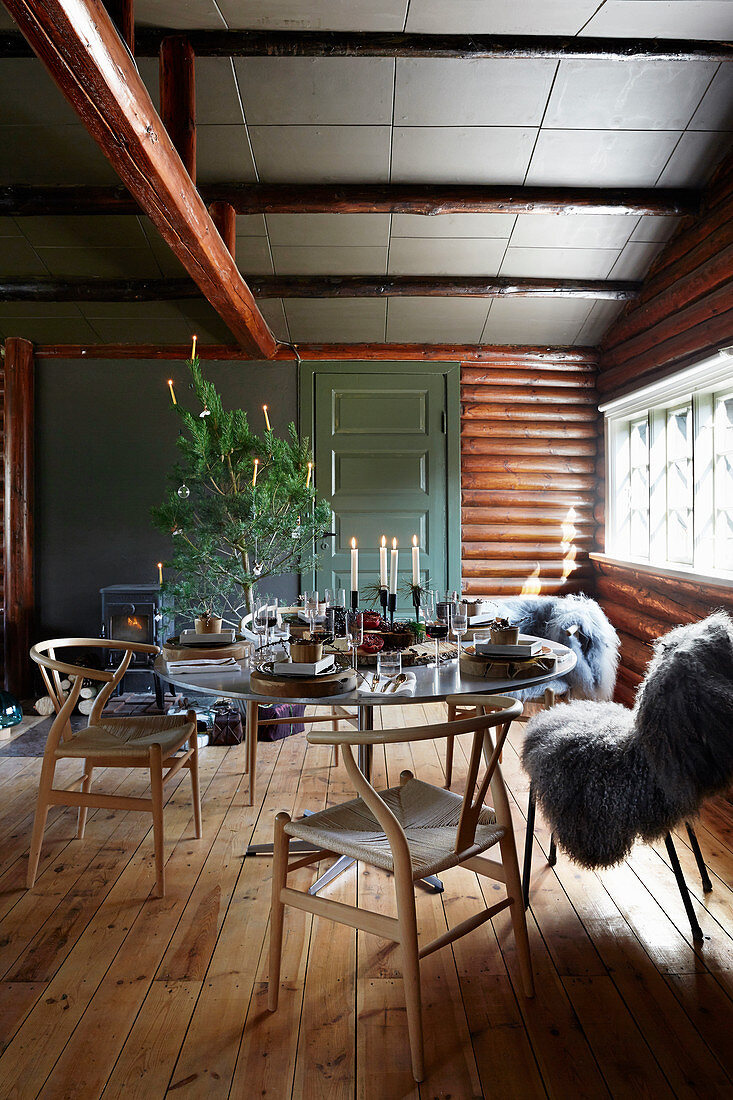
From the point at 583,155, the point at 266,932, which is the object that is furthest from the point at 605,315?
the point at 266,932

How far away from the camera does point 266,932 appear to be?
8.08ft

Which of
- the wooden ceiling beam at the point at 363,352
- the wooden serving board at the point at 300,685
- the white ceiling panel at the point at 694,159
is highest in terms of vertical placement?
the white ceiling panel at the point at 694,159

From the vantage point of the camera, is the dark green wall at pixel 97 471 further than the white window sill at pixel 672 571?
Yes

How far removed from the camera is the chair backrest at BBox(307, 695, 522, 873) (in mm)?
1826

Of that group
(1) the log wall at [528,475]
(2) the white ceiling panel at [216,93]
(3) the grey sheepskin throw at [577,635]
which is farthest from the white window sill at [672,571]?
(2) the white ceiling panel at [216,93]

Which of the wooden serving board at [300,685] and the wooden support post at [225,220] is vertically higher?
the wooden support post at [225,220]

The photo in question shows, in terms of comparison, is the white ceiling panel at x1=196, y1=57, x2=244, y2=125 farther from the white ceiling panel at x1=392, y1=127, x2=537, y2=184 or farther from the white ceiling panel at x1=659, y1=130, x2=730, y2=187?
the white ceiling panel at x1=659, y1=130, x2=730, y2=187

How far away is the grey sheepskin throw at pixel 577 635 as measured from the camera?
4.40 metres

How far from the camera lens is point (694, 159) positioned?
4160mm

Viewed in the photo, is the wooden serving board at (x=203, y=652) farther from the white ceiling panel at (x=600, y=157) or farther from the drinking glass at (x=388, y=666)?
the white ceiling panel at (x=600, y=157)

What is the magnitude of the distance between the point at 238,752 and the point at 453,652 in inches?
71.7

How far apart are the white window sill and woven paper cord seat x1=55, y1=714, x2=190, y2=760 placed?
2.77 metres

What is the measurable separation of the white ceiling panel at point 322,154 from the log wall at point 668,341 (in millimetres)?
1864

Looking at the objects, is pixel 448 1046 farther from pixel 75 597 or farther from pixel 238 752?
pixel 75 597
